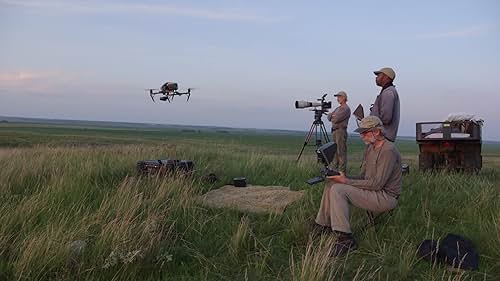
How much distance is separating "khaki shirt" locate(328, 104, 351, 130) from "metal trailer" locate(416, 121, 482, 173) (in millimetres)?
2562

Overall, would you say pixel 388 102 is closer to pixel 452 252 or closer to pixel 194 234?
pixel 452 252

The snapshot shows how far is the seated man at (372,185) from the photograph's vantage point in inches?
199


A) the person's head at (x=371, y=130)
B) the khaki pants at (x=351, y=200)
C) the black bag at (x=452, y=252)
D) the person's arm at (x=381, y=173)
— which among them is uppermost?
the person's head at (x=371, y=130)

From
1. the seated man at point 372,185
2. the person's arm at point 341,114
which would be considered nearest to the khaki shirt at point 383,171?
the seated man at point 372,185

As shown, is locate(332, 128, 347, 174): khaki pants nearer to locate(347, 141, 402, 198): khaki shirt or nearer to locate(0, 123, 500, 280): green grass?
locate(0, 123, 500, 280): green grass

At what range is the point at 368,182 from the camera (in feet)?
16.9

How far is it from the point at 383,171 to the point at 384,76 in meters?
2.26

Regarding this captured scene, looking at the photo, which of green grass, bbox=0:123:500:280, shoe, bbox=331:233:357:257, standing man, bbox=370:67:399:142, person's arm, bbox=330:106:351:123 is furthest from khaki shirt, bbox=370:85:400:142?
person's arm, bbox=330:106:351:123

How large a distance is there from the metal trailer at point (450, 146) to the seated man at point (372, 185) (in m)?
6.38

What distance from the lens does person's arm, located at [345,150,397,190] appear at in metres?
5.07

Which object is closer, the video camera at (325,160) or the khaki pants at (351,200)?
the khaki pants at (351,200)

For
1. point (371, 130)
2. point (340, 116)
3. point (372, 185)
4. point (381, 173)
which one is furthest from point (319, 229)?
point (340, 116)

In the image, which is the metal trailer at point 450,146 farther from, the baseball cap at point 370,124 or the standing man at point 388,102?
the baseball cap at point 370,124

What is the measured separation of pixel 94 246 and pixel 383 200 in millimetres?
2809
